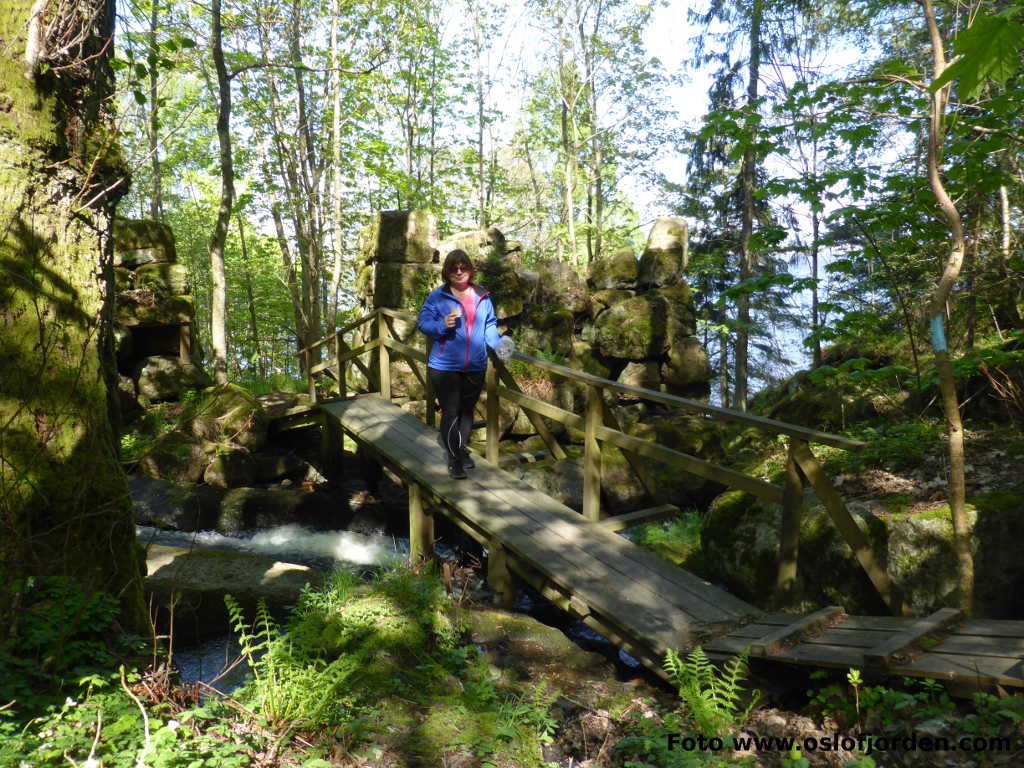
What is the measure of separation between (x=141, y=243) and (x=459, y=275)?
1106cm

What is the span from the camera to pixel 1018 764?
2.40 meters

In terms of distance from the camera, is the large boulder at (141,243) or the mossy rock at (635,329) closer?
the large boulder at (141,243)

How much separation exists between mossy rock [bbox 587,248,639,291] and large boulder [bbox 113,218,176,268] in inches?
408

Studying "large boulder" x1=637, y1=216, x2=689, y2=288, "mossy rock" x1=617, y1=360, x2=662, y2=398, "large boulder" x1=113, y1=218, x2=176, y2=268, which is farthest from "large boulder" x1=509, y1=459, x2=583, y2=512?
"large boulder" x1=113, y1=218, x2=176, y2=268

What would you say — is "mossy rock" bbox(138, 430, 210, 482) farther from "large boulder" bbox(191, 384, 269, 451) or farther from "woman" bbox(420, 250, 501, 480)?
"woman" bbox(420, 250, 501, 480)

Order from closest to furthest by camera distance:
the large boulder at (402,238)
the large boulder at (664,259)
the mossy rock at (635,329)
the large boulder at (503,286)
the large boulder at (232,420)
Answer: the large boulder at (232,420) < the large boulder at (402,238) < the large boulder at (503,286) < the mossy rock at (635,329) < the large boulder at (664,259)

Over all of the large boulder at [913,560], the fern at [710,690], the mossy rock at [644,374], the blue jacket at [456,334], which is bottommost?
the fern at [710,690]

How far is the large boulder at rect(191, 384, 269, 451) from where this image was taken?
1103 centimetres

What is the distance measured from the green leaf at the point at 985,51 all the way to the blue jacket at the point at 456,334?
4400 millimetres

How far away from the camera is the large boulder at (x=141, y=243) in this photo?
43.3 feet

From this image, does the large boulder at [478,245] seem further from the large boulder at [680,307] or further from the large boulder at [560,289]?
the large boulder at [680,307]

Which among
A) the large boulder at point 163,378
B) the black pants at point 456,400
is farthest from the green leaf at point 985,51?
the large boulder at point 163,378

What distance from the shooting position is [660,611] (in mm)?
4211

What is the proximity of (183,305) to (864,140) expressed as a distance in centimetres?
1297
